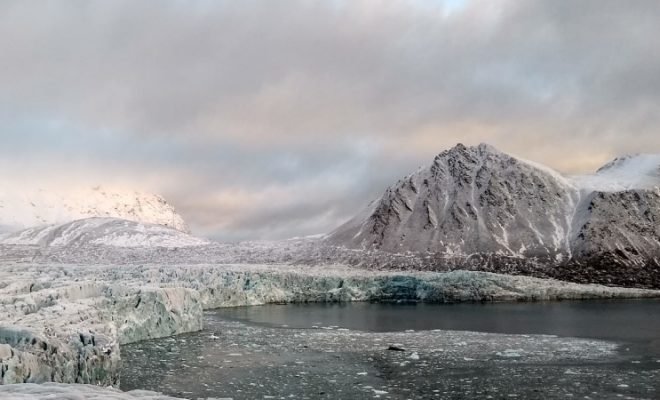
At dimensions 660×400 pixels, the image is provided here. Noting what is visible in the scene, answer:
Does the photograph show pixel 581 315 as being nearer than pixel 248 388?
No

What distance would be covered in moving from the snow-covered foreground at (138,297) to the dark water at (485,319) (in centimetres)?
645

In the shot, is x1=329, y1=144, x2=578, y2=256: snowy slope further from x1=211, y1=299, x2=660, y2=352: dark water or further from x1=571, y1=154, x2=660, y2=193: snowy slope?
x1=211, y1=299, x2=660, y2=352: dark water

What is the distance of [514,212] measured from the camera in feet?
423

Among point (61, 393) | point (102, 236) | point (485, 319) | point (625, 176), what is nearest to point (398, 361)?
point (61, 393)

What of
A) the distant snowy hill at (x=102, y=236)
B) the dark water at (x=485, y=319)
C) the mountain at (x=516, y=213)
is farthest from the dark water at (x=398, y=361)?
the distant snowy hill at (x=102, y=236)

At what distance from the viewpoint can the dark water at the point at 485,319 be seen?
110ft

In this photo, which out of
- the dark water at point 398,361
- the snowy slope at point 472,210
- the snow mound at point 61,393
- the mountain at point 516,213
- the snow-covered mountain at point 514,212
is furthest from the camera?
the snowy slope at point 472,210

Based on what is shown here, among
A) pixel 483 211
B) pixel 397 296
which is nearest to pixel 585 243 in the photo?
pixel 483 211

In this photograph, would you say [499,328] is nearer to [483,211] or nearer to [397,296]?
[397,296]

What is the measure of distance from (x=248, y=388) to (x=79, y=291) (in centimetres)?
1308

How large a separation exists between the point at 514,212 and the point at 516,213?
1.67 ft

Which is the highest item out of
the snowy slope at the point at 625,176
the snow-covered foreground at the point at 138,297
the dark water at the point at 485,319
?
the snowy slope at the point at 625,176

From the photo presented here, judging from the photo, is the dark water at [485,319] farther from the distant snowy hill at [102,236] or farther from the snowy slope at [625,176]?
the snowy slope at [625,176]

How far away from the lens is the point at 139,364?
2109 cm
